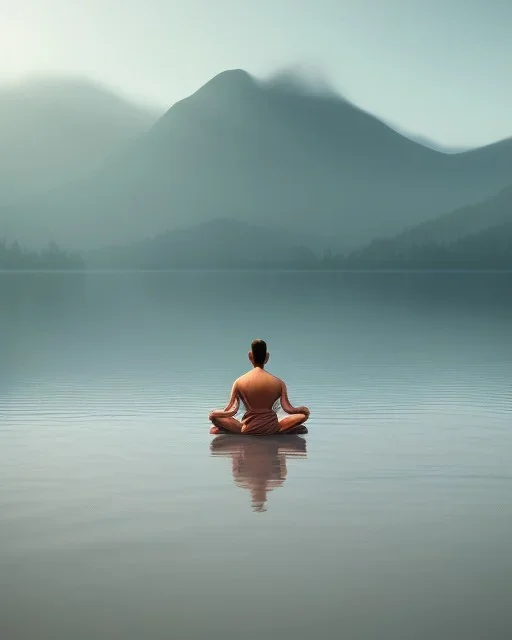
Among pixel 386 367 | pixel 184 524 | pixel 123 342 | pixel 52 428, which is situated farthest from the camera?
pixel 123 342

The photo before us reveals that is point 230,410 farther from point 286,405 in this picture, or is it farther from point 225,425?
point 286,405

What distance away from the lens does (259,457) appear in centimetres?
1446

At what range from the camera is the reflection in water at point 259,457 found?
12.2 m

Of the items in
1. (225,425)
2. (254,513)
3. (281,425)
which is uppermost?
(281,425)

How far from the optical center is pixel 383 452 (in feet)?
48.4

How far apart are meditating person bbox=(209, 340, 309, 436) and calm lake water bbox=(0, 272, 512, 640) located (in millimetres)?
369

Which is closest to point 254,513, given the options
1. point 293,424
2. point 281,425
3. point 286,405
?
point 286,405

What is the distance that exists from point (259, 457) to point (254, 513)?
3720mm

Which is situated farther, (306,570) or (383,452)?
(383,452)

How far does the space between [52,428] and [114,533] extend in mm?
7661

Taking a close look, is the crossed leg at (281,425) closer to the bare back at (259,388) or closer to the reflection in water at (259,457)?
the reflection in water at (259,457)

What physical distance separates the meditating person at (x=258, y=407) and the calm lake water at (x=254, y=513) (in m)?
0.37

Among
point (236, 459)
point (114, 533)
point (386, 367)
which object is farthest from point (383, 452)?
point (386, 367)

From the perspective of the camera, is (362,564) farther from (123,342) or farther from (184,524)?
(123,342)
